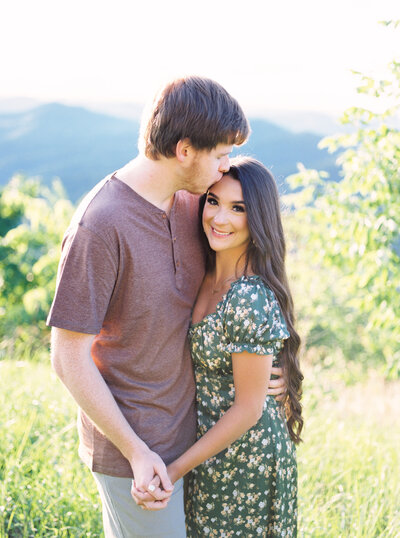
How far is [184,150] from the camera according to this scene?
1913 mm

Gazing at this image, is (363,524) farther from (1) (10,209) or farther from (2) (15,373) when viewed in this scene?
(1) (10,209)

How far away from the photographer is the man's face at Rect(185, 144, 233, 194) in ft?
6.36

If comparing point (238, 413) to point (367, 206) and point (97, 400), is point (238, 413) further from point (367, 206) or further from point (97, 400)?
point (367, 206)

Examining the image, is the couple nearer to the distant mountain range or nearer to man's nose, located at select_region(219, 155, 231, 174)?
man's nose, located at select_region(219, 155, 231, 174)

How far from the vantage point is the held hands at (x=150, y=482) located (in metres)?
1.85

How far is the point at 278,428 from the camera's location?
2.15 meters

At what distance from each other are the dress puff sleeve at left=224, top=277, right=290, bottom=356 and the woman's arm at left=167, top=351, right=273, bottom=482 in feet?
0.10

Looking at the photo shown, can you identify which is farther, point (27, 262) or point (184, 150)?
point (27, 262)

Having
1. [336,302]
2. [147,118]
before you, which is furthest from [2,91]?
[147,118]

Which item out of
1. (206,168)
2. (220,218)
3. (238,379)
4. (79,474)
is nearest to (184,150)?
(206,168)

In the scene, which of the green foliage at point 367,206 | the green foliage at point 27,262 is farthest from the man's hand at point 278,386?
the green foliage at point 27,262

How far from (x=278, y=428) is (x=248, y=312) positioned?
0.49 m

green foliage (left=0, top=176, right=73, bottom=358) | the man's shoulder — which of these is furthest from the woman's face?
green foliage (left=0, top=176, right=73, bottom=358)

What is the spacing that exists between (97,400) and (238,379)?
0.44 m
